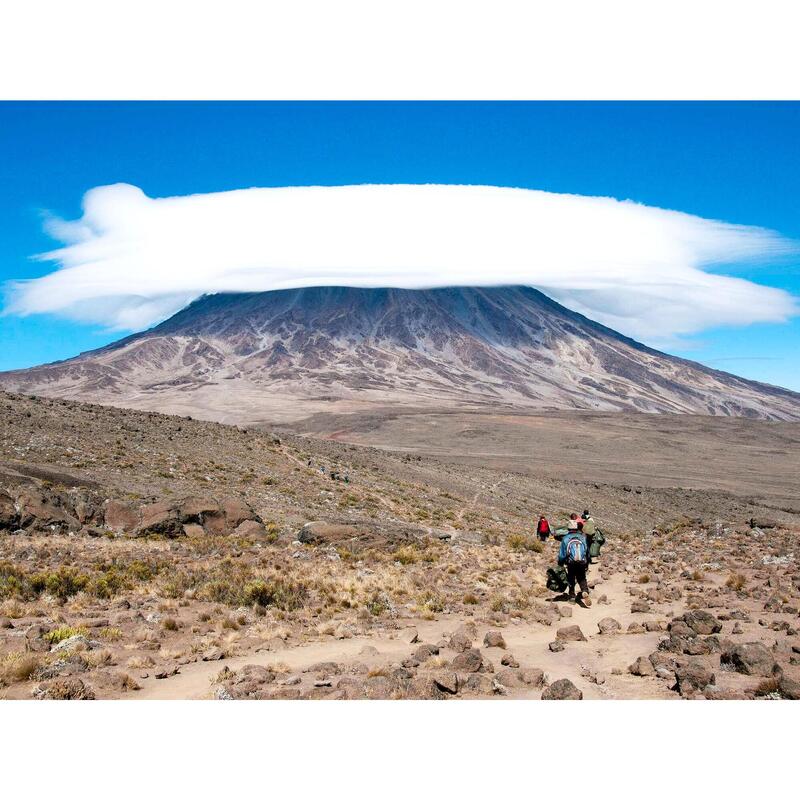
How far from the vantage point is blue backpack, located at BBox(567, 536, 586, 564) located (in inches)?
454

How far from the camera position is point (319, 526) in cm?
1733

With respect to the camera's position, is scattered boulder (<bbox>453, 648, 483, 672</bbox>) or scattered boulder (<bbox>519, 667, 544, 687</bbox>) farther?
scattered boulder (<bbox>453, 648, 483, 672</bbox>)

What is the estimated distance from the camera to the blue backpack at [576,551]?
37.8 ft

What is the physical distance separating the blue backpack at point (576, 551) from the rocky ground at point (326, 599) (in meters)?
0.82

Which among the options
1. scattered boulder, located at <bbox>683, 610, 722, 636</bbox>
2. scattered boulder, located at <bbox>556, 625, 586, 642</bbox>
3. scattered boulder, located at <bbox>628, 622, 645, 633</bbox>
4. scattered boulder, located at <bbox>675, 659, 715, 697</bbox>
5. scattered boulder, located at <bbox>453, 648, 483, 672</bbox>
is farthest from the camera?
scattered boulder, located at <bbox>628, 622, 645, 633</bbox>

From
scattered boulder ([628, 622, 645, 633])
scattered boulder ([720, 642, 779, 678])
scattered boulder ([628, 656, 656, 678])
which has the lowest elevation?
scattered boulder ([628, 622, 645, 633])

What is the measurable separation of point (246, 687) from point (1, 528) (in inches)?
489

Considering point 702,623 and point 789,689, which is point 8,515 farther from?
point 789,689

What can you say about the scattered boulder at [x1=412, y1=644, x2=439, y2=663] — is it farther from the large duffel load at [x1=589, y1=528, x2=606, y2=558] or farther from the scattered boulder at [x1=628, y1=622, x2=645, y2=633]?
the large duffel load at [x1=589, y1=528, x2=606, y2=558]

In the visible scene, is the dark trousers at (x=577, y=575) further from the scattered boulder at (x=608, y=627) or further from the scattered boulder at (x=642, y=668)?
the scattered boulder at (x=642, y=668)

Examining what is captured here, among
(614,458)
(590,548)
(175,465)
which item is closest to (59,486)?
(175,465)

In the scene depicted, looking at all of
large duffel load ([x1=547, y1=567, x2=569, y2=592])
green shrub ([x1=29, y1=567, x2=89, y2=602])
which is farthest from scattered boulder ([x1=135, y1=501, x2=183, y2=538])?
large duffel load ([x1=547, y1=567, x2=569, y2=592])

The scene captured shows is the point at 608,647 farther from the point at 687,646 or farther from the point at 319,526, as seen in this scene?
the point at 319,526

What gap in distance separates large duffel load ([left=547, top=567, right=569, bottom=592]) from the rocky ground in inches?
8.2
